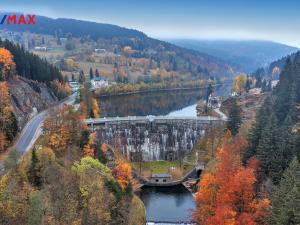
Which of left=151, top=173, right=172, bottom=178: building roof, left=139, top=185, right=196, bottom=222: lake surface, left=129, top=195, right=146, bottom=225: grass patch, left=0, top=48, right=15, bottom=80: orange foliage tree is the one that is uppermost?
left=0, top=48, right=15, bottom=80: orange foliage tree

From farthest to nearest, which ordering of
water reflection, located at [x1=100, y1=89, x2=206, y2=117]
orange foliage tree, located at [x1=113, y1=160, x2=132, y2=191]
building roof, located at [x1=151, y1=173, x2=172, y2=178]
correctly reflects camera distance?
water reflection, located at [x1=100, y1=89, x2=206, y2=117]
building roof, located at [x1=151, y1=173, x2=172, y2=178]
orange foliage tree, located at [x1=113, y1=160, x2=132, y2=191]

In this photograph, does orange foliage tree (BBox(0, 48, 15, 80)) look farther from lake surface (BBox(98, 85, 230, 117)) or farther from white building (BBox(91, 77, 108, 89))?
white building (BBox(91, 77, 108, 89))

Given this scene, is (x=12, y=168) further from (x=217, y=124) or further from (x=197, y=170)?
(x=217, y=124)

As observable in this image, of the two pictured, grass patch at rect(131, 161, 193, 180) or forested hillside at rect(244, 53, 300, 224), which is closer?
forested hillside at rect(244, 53, 300, 224)

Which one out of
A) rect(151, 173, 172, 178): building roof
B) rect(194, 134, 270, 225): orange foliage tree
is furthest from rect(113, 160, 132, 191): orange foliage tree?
rect(194, 134, 270, 225): orange foliage tree

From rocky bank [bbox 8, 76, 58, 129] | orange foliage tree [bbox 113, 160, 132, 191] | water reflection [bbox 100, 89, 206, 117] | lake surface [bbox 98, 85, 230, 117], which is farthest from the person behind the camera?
lake surface [bbox 98, 85, 230, 117]

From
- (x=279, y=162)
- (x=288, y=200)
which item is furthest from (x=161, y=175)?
(x=288, y=200)
